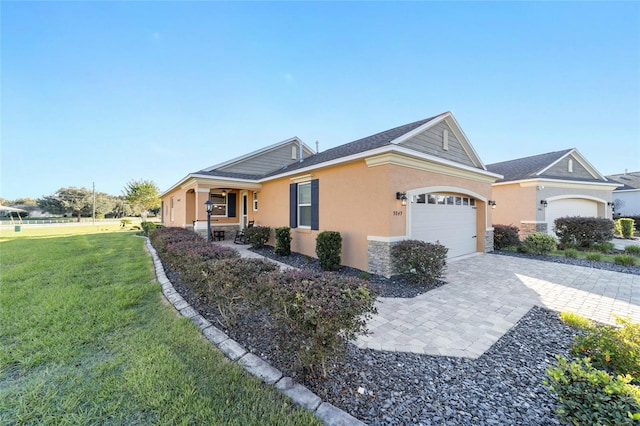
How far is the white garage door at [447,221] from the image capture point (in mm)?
7340

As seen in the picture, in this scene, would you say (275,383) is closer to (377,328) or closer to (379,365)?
(379,365)

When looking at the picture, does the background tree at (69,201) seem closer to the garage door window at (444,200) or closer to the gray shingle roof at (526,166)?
the garage door window at (444,200)

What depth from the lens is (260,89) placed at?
38.0 ft

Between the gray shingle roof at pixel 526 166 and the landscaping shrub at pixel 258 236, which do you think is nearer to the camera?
the landscaping shrub at pixel 258 236

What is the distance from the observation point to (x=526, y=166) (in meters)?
13.5

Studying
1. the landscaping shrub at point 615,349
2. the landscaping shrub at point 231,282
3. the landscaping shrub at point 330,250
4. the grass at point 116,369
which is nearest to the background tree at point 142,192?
the landscaping shrub at point 330,250

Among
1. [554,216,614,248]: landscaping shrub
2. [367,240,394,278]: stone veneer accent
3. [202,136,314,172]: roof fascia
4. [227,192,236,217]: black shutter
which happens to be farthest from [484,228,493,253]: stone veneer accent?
[227,192,236,217]: black shutter

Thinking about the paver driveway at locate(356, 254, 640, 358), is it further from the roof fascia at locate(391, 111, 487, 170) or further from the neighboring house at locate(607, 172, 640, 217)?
the neighboring house at locate(607, 172, 640, 217)

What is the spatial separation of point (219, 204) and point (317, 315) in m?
12.7

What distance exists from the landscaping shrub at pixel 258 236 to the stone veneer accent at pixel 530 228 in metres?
12.5

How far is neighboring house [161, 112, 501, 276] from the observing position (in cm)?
648

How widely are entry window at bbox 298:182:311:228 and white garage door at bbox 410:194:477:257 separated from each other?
378 cm

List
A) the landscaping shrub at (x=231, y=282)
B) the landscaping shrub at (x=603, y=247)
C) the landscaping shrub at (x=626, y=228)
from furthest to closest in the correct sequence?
the landscaping shrub at (x=626, y=228) < the landscaping shrub at (x=603, y=247) < the landscaping shrub at (x=231, y=282)

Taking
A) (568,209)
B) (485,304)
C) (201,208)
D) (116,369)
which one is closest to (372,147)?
(485,304)
